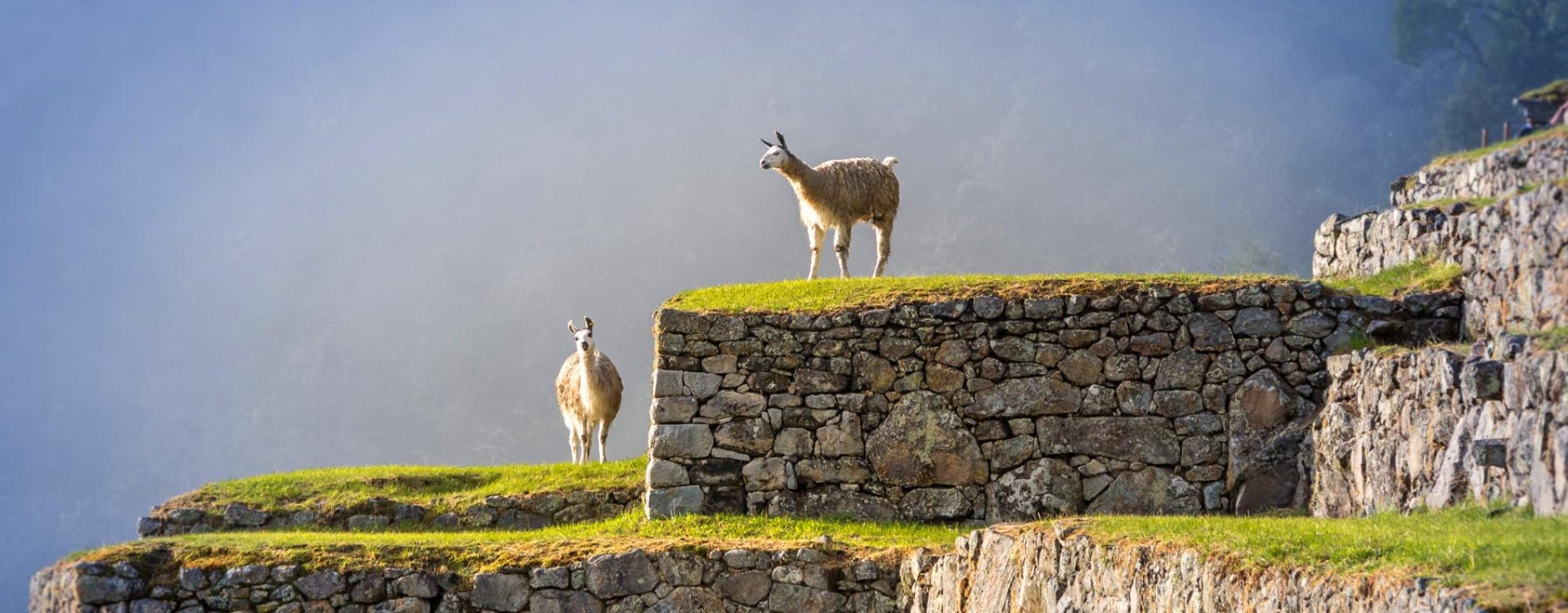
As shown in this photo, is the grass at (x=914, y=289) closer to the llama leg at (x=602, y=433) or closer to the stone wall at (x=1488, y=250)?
the stone wall at (x=1488, y=250)

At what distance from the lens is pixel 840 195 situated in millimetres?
18875

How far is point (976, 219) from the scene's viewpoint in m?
47.9

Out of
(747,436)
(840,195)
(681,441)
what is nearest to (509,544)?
(681,441)

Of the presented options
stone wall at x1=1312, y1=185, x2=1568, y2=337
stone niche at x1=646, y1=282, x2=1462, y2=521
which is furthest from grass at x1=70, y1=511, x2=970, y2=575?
stone wall at x1=1312, y1=185, x2=1568, y2=337

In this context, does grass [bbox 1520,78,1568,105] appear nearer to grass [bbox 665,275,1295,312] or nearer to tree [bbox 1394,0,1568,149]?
grass [bbox 665,275,1295,312]

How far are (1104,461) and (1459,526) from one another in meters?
6.82

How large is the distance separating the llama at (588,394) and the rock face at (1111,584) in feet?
23.5

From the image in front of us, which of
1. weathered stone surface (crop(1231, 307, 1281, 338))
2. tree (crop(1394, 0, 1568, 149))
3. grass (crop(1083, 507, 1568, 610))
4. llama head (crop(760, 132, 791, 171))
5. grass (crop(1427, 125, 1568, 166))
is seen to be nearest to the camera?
grass (crop(1083, 507, 1568, 610))

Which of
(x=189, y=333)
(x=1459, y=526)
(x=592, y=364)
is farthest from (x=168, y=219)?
(x=1459, y=526)

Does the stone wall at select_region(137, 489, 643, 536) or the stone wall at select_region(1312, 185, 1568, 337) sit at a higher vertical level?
the stone wall at select_region(1312, 185, 1568, 337)

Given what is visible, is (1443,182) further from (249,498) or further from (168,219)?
(168,219)

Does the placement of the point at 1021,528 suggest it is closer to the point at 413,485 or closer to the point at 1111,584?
the point at 1111,584

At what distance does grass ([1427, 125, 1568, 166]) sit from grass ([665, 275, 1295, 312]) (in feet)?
8.01

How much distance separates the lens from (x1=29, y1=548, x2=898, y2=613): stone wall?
14.4 metres
